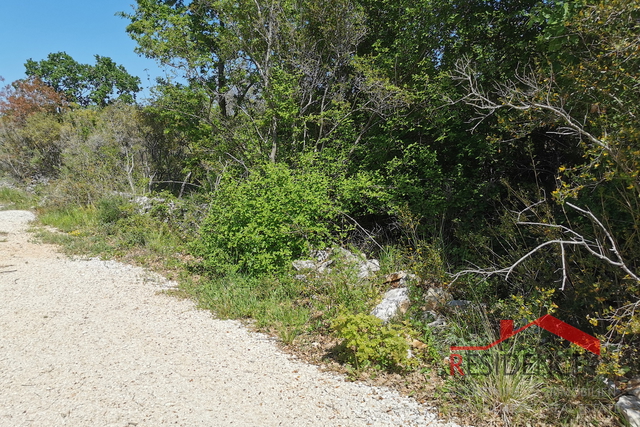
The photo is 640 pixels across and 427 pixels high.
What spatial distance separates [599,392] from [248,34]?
8656 millimetres

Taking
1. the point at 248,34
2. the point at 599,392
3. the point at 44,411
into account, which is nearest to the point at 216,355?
the point at 44,411

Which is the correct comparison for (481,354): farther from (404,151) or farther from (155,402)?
(404,151)

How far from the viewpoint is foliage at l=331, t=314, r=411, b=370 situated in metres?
3.47

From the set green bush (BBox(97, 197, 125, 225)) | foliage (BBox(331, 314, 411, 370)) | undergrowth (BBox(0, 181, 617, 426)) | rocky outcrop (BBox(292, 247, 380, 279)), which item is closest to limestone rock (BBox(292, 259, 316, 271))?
rocky outcrop (BBox(292, 247, 380, 279))

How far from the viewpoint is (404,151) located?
7.70 meters

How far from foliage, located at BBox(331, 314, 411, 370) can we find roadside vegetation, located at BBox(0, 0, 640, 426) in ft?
0.06

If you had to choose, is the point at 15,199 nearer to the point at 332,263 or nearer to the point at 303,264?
the point at 303,264

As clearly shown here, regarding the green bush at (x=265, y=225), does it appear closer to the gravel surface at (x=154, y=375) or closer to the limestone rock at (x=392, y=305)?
the gravel surface at (x=154, y=375)

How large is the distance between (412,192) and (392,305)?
3.44m

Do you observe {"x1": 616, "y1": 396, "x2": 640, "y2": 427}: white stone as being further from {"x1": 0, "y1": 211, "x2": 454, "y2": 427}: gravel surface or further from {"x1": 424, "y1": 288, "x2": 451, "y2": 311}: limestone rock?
{"x1": 424, "y1": 288, "x2": 451, "y2": 311}: limestone rock

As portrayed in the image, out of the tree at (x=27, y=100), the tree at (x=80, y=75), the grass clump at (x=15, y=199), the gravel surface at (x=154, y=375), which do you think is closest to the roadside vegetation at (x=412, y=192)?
the gravel surface at (x=154, y=375)

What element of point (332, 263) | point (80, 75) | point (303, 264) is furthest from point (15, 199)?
point (80, 75)

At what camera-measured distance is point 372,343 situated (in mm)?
3514

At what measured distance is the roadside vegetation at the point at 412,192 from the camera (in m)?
3.05
